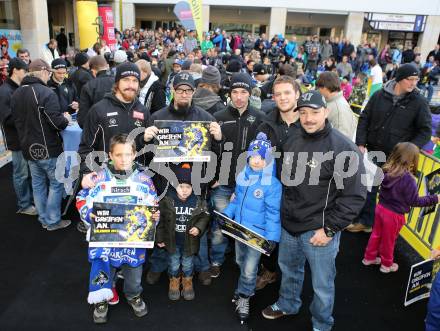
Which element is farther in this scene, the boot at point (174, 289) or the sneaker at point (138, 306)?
the boot at point (174, 289)

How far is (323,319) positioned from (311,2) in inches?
1215

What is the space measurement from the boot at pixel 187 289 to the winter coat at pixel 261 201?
1.06m

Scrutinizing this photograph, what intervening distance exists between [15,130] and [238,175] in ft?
11.8

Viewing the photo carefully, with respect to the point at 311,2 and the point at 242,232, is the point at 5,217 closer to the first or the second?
the point at 242,232

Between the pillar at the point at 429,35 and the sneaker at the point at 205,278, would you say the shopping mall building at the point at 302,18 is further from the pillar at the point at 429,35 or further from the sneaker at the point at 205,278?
the sneaker at the point at 205,278

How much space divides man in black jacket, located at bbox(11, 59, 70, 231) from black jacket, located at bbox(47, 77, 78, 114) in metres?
0.66

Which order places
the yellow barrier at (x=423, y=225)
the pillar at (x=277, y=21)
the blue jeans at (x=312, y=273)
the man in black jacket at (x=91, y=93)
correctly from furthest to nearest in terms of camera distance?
the pillar at (x=277, y=21)
the man in black jacket at (x=91, y=93)
the yellow barrier at (x=423, y=225)
the blue jeans at (x=312, y=273)

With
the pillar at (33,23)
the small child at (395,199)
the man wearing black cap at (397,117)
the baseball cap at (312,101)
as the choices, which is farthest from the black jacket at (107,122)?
the pillar at (33,23)

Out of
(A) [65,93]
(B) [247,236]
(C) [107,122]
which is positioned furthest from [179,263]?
(A) [65,93]

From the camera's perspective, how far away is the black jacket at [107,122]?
3.98 metres

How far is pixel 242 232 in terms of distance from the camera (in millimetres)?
3430

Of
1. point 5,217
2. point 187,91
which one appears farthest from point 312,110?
point 5,217

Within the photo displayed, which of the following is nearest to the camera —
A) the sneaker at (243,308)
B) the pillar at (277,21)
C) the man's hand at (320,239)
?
the man's hand at (320,239)

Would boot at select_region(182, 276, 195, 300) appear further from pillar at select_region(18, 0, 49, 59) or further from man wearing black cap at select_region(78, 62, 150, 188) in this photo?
pillar at select_region(18, 0, 49, 59)
